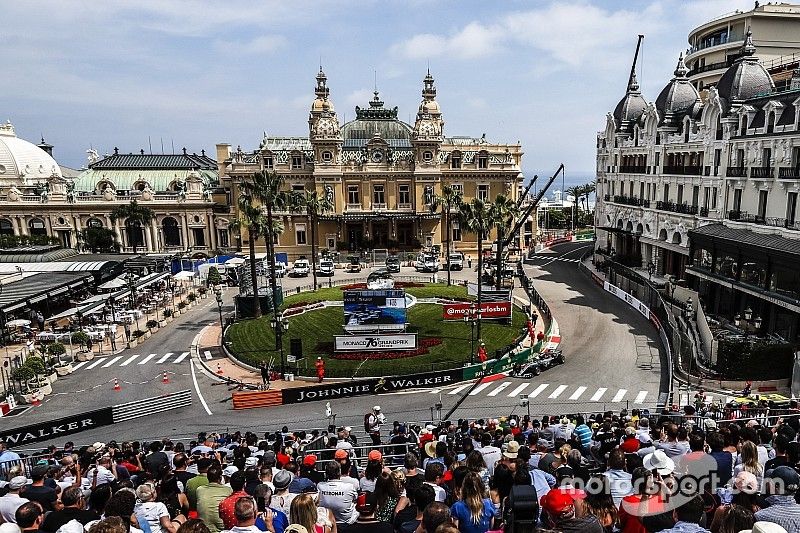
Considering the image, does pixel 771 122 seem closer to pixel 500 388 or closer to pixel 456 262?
pixel 500 388

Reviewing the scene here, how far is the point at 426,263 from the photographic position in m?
72.1

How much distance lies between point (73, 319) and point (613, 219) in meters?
60.7

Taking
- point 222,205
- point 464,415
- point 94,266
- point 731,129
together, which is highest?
point 731,129

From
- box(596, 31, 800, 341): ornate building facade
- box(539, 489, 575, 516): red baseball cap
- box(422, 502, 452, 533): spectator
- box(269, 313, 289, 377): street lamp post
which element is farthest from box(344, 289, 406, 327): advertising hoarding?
box(422, 502, 452, 533): spectator

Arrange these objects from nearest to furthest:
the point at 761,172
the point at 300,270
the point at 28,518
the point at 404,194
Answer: the point at 28,518 → the point at 761,172 → the point at 300,270 → the point at 404,194

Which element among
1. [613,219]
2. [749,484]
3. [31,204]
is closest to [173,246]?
[31,204]

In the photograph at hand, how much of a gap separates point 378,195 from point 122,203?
38.4 m

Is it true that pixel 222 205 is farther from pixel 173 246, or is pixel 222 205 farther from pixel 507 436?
pixel 507 436

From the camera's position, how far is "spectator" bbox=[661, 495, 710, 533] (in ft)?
27.1

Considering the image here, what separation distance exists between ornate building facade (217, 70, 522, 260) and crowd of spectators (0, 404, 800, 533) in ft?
223

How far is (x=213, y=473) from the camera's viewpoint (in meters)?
11.1

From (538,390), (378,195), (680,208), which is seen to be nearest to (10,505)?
(538,390)

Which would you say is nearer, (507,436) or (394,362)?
(507,436)

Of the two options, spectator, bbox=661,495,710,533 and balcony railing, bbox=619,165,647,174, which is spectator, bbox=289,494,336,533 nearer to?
spectator, bbox=661,495,710,533
